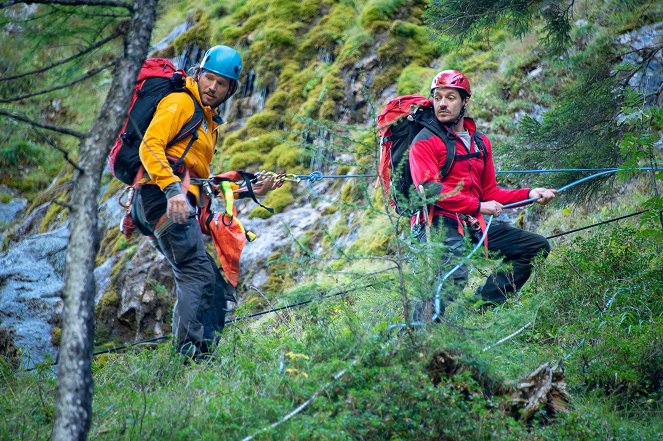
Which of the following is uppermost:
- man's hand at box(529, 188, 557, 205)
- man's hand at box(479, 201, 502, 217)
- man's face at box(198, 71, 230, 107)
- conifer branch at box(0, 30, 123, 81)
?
conifer branch at box(0, 30, 123, 81)

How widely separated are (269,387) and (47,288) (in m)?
6.54

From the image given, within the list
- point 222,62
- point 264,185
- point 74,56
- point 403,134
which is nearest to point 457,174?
point 403,134

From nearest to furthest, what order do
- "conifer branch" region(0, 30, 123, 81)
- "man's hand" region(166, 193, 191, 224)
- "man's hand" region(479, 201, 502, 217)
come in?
"conifer branch" region(0, 30, 123, 81)
"man's hand" region(166, 193, 191, 224)
"man's hand" region(479, 201, 502, 217)

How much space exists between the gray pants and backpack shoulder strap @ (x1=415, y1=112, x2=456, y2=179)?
2099mm

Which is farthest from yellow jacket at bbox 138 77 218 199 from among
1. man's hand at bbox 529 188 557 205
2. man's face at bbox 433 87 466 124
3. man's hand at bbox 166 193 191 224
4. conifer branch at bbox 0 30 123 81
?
man's hand at bbox 529 188 557 205

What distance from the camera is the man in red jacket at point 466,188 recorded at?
5852 millimetres

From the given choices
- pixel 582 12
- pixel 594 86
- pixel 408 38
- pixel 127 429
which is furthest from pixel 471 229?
pixel 408 38

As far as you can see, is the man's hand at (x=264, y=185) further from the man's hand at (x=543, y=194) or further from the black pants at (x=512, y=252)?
the man's hand at (x=543, y=194)

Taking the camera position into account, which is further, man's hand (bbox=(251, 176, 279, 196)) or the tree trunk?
man's hand (bbox=(251, 176, 279, 196))

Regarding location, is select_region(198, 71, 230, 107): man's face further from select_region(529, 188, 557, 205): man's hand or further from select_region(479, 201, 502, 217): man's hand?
select_region(529, 188, 557, 205): man's hand

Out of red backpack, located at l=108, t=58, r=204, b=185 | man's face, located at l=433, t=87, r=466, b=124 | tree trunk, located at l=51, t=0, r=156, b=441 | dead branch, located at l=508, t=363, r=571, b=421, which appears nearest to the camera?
tree trunk, located at l=51, t=0, r=156, b=441

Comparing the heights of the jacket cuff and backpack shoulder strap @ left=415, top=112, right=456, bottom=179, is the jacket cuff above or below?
above

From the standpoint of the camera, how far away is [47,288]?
9.71 meters

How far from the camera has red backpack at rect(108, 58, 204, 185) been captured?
18.0ft
